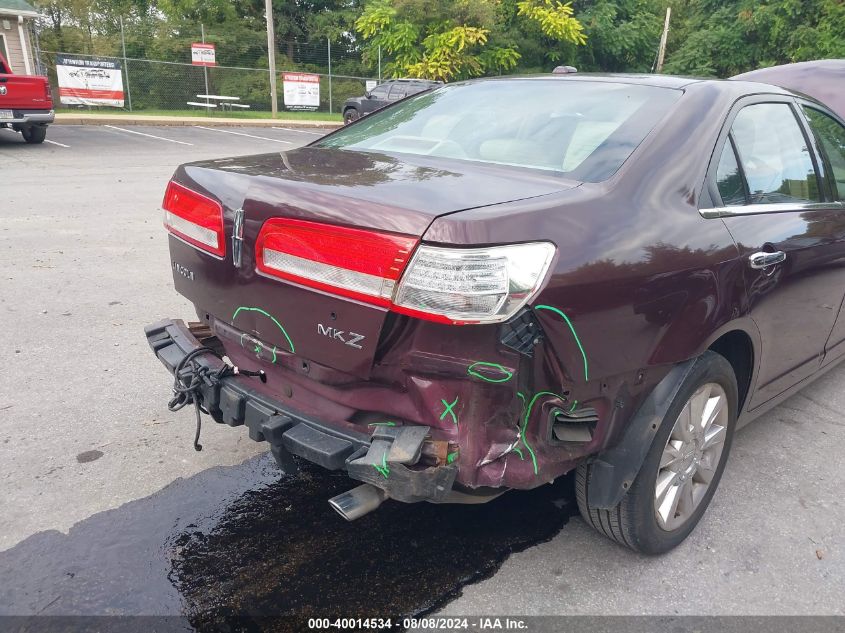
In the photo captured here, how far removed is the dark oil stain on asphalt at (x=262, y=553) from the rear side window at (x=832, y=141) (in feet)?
6.91

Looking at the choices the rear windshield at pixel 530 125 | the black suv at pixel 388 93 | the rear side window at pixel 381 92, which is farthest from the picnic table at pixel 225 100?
the rear windshield at pixel 530 125

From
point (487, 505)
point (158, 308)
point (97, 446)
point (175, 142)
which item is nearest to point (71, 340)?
point (158, 308)

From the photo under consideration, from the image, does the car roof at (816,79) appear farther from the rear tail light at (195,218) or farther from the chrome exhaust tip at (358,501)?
the chrome exhaust tip at (358,501)

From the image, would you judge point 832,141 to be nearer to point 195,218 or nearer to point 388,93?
point 195,218

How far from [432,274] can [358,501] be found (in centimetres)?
78

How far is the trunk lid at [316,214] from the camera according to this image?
203 cm

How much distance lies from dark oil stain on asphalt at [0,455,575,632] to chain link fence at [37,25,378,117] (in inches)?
969

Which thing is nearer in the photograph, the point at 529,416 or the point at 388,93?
the point at 529,416

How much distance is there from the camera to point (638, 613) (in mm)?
2375

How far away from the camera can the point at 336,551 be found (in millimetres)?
2615

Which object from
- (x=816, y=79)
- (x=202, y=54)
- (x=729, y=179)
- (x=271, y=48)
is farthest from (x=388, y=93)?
(x=729, y=179)

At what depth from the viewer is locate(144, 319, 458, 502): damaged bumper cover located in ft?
6.57

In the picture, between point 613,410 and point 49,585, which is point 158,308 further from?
point 613,410

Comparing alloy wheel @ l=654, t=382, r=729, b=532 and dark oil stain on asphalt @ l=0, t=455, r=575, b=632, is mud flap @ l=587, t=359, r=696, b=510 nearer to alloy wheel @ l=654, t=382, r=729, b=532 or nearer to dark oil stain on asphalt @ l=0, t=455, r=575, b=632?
alloy wheel @ l=654, t=382, r=729, b=532
